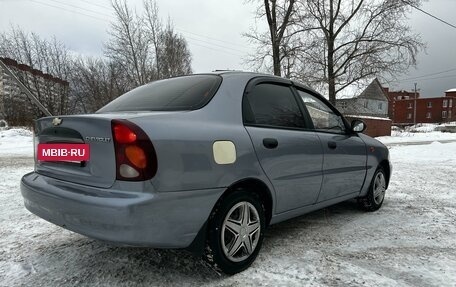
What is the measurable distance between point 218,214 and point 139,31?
27551mm

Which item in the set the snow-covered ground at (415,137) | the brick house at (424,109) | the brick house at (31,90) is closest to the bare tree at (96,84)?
the brick house at (31,90)

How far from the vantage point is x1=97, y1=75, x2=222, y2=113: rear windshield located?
2789 mm

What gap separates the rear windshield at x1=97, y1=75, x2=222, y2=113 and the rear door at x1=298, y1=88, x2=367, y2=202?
115 cm

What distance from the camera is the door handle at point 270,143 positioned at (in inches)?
116

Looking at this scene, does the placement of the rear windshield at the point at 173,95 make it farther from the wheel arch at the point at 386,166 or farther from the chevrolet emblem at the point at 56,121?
the wheel arch at the point at 386,166

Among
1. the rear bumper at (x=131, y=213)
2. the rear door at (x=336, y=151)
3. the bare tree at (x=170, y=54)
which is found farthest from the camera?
the bare tree at (x=170, y=54)

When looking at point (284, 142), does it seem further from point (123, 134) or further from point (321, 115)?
point (123, 134)

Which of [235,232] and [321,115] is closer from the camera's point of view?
[235,232]

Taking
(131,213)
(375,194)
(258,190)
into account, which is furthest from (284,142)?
(375,194)

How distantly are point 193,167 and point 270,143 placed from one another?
0.83m

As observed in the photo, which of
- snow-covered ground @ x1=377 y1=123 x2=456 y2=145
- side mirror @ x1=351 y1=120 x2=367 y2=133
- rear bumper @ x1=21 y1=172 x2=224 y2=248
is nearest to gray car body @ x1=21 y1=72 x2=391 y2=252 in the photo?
rear bumper @ x1=21 y1=172 x2=224 y2=248

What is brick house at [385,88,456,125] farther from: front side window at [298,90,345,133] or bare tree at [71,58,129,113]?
front side window at [298,90,345,133]

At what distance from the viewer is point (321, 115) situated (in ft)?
13.0

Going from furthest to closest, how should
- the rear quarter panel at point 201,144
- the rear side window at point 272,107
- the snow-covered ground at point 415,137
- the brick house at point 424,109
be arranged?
1. the brick house at point 424,109
2. the snow-covered ground at point 415,137
3. the rear side window at point 272,107
4. the rear quarter panel at point 201,144
